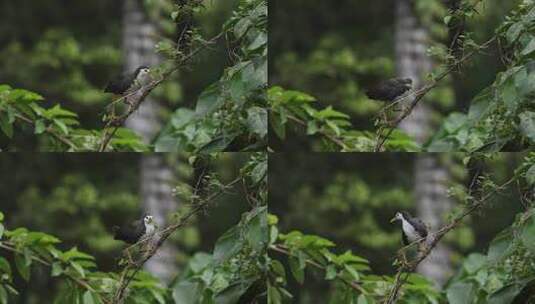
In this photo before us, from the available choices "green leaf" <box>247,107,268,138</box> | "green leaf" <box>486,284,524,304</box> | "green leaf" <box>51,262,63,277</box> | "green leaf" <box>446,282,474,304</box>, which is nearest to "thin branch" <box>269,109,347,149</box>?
"green leaf" <box>247,107,268,138</box>

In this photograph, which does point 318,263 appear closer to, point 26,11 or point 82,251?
point 82,251

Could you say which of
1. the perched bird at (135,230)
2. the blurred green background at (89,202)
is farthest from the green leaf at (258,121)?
the perched bird at (135,230)

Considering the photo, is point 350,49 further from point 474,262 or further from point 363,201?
point 474,262

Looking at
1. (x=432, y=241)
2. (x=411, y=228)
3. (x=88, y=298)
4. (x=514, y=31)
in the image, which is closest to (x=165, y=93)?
(x=88, y=298)

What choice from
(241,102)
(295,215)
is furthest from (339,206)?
(241,102)

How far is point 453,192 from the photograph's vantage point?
5734 mm

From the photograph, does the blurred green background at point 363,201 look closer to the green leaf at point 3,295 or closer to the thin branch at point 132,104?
the thin branch at point 132,104

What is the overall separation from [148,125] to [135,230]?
415mm

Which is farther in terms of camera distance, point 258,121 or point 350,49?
point 350,49

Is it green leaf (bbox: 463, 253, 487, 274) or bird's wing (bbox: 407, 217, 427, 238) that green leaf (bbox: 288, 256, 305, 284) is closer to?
bird's wing (bbox: 407, 217, 427, 238)

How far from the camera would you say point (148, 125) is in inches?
224

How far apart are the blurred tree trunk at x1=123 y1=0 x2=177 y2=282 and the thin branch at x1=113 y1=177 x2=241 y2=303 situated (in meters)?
0.03

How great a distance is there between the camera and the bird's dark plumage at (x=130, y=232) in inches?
222

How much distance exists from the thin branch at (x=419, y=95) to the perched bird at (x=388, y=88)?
0.08 m
